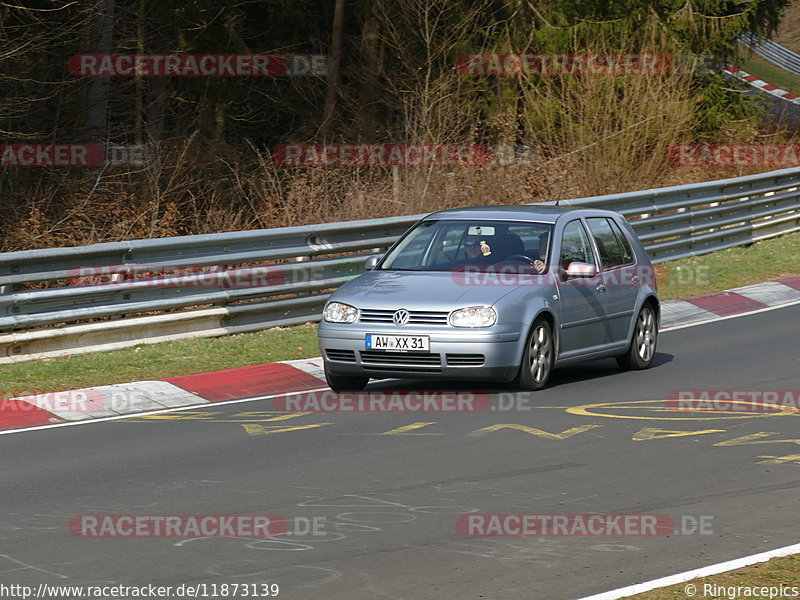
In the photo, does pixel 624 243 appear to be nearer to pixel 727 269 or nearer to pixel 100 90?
A: pixel 727 269

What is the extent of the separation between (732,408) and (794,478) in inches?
104

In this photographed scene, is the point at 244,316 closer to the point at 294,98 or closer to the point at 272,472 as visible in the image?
the point at 272,472

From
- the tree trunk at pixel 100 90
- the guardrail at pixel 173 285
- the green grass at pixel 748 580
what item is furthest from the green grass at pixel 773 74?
the green grass at pixel 748 580

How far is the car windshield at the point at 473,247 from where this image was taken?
39.5 feet

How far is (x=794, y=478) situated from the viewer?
816 cm

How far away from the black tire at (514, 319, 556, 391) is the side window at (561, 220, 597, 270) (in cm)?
81

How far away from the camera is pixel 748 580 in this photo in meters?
5.88

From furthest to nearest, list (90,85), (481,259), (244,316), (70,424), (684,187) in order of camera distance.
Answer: (90,85) → (684,187) → (244,316) → (481,259) → (70,424)

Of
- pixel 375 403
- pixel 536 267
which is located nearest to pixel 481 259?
pixel 536 267

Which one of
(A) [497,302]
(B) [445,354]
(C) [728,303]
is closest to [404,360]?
(B) [445,354]

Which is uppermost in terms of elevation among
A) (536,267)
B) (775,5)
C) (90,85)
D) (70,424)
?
(775,5)

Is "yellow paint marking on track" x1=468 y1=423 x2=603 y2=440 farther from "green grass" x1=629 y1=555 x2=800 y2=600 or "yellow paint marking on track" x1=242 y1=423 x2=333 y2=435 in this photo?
"green grass" x1=629 y1=555 x2=800 y2=600

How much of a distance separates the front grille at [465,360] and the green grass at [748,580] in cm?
493

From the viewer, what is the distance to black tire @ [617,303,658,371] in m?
13.0
